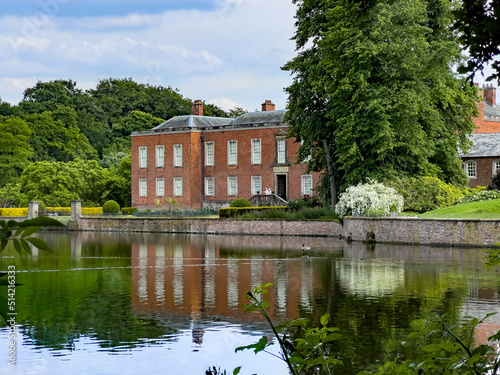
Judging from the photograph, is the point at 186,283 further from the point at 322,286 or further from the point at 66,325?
the point at 66,325

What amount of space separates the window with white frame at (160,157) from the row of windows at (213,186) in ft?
3.49

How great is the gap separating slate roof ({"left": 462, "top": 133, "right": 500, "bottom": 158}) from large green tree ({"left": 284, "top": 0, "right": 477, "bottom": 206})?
A: 9.44m

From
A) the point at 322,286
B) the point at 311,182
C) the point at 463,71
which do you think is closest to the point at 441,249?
the point at 322,286

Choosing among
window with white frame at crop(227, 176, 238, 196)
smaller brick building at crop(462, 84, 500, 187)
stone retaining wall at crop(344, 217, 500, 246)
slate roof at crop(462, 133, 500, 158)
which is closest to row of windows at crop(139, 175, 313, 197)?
window with white frame at crop(227, 176, 238, 196)

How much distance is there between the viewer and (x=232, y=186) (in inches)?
2112

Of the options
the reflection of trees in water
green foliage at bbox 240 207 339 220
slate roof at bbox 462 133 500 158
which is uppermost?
slate roof at bbox 462 133 500 158

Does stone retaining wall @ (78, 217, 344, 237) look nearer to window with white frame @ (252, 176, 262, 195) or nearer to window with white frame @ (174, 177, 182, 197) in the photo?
window with white frame @ (174, 177, 182, 197)

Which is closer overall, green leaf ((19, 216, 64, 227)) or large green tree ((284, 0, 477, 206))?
green leaf ((19, 216, 64, 227))

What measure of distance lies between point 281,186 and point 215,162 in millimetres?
5315

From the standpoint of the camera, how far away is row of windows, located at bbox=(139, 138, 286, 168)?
51281 millimetres

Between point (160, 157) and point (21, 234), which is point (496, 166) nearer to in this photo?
point (160, 157)

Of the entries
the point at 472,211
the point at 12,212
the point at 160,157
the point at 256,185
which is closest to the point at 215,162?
the point at 256,185

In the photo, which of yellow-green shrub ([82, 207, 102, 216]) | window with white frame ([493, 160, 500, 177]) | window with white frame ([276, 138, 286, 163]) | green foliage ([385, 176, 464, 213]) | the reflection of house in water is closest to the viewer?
the reflection of house in water

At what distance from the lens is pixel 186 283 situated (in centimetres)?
1708
